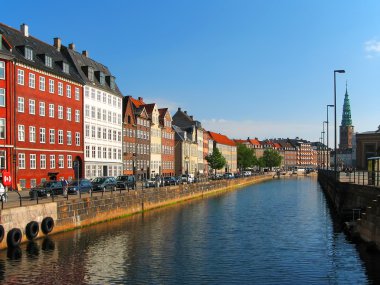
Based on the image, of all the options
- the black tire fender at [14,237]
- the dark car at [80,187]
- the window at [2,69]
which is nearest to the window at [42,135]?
the window at [2,69]

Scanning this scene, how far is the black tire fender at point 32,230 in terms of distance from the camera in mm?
30727

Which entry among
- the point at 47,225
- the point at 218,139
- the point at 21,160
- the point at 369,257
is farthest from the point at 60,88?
the point at 218,139

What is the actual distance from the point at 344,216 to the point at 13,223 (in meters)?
24.8

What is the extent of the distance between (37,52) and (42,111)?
8.00 m

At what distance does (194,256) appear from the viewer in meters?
27.0

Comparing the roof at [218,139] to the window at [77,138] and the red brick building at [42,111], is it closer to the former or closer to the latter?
the window at [77,138]

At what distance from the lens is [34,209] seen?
31641mm

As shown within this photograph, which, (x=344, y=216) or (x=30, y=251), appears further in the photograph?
(x=344, y=216)

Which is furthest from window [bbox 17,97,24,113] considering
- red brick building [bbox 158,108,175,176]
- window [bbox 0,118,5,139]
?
red brick building [bbox 158,108,175,176]

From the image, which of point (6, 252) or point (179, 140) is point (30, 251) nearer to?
point (6, 252)

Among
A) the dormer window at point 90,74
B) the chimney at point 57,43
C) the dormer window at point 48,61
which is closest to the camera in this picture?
the dormer window at point 48,61

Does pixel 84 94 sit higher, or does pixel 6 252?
pixel 84 94

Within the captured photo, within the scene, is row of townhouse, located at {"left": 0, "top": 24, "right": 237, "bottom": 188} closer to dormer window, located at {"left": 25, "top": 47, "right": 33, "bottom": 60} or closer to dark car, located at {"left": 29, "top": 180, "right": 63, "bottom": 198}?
dormer window, located at {"left": 25, "top": 47, "right": 33, "bottom": 60}

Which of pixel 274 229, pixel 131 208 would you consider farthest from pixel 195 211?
pixel 274 229
